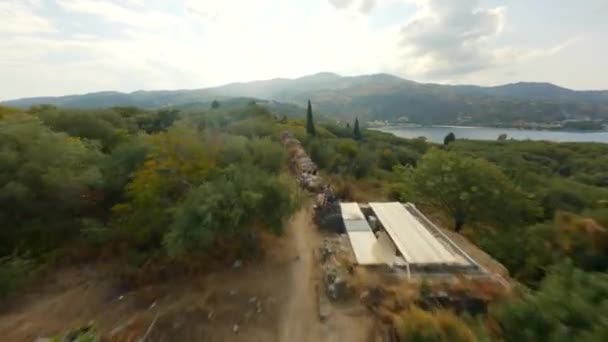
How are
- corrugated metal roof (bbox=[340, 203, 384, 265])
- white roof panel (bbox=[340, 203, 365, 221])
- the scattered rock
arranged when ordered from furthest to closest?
white roof panel (bbox=[340, 203, 365, 221])
corrugated metal roof (bbox=[340, 203, 384, 265])
the scattered rock

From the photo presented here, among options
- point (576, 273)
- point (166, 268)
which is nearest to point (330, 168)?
point (166, 268)

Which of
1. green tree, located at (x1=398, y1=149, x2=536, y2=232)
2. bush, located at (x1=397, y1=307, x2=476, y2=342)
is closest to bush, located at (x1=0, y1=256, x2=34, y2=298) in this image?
bush, located at (x1=397, y1=307, x2=476, y2=342)

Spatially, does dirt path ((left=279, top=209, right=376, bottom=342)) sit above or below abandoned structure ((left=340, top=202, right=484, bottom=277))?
below

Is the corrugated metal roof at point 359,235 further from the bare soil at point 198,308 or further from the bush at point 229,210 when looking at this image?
the bush at point 229,210

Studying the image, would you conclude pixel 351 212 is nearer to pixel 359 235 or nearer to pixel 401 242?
pixel 359 235

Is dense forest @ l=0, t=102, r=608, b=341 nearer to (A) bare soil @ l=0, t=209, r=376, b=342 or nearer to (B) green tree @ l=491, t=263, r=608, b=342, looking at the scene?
(B) green tree @ l=491, t=263, r=608, b=342

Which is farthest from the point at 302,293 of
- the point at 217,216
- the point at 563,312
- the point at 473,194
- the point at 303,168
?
the point at 303,168
